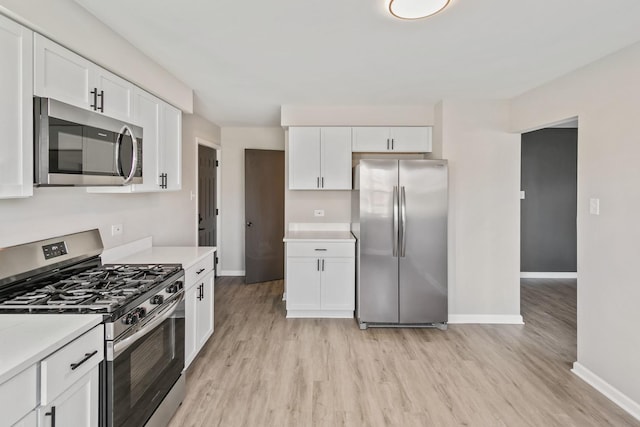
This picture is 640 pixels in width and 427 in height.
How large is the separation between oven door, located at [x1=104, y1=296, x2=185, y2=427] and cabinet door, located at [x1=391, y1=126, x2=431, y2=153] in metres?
2.95

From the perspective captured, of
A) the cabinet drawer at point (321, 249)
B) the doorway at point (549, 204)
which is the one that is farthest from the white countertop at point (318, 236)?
the doorway at point (549, 204)

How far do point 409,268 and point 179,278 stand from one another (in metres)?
2.25

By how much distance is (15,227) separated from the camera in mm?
1796

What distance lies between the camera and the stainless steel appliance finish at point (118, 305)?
1529mm

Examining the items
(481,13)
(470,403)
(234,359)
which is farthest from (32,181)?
(470,403)

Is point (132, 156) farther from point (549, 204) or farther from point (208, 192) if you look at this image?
point (549, 204)

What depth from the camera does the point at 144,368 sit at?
5.96ft

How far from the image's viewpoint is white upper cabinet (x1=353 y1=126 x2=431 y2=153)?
410 centimetres

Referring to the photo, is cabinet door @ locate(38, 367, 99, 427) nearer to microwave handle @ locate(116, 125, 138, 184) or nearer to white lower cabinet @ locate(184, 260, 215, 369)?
white lower cabinet @ locate(184, 260, 215, 369)

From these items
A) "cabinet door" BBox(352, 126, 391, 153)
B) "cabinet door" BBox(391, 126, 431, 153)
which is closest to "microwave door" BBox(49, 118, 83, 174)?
"cabinet door" BBox(352, 126, 391, 153)

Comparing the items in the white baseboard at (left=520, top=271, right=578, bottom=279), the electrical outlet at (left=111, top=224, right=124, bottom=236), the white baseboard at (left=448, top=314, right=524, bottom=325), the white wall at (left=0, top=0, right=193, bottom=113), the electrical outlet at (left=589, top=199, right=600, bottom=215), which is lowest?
the white baseboard at (left=448, top=314, right=524, bottom=325)

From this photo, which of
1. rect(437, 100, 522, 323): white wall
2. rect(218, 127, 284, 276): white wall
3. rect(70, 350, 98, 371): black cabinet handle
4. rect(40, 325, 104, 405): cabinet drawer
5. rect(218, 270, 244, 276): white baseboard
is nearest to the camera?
rect(40, 325, 104, 405): cabinet drawer

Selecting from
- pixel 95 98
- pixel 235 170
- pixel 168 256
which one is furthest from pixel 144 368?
pixel 235 170

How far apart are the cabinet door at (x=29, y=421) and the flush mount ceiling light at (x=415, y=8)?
7.46ft
